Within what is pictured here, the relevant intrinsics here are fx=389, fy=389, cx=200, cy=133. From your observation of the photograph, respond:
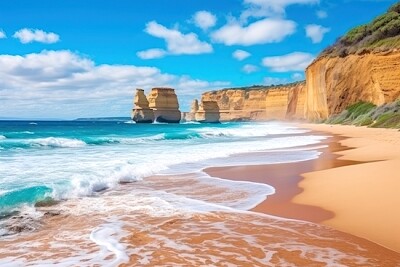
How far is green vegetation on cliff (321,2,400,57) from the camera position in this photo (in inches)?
1708

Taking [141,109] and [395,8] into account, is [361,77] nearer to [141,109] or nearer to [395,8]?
[395,8]

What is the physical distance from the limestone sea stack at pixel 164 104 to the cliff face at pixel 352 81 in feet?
146

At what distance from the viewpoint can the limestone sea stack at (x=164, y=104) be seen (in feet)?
324

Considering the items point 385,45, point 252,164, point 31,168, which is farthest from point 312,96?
point 31,168

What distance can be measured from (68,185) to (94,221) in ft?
10.0

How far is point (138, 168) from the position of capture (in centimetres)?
1203

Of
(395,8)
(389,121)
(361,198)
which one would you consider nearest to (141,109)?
(395,8)

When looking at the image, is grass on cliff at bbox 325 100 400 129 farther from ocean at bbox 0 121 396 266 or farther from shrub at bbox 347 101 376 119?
ocean at bbox 0 121 396 266

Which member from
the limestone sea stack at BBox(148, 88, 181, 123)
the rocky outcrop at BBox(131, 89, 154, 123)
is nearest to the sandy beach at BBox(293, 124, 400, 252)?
the rocky outcrop at BBox(131, 89, 154, 123)

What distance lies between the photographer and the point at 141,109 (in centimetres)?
9475

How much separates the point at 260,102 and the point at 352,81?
78491 mm

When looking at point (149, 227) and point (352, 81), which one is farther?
point (352, 81)

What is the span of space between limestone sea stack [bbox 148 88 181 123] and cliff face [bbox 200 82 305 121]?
1365 centimetres

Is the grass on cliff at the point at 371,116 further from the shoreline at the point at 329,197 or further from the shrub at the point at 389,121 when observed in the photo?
the shoreline at the point at 329,197
